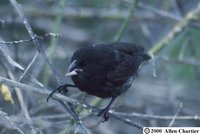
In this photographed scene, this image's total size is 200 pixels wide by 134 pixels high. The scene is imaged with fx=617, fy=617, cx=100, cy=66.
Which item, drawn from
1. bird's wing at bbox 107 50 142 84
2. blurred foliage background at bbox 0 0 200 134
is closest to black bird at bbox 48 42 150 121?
bird's wing at bbox 107 50 142 84

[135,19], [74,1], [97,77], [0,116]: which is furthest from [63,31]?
[0,116]

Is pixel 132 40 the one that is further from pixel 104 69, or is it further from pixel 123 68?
pixel 104 69

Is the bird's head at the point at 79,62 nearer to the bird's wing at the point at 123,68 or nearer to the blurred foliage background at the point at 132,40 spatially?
the bird's wing at the point at 123,68

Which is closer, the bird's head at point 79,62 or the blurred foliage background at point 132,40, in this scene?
A: the bird's head at point 79,62

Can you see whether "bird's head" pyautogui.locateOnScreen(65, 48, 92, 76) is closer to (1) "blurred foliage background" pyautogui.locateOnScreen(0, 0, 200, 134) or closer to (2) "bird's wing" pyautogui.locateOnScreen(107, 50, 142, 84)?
(2) "bird's wing" pyautogui.locateOnScreen(107, 50, 142, 84)

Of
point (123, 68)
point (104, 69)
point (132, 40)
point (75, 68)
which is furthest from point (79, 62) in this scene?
point (132, 40)

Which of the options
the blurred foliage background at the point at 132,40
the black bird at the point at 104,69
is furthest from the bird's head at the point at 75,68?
the blurred foliage background at the point at 132,40

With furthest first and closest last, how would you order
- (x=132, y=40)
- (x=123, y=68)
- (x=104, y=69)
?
(x=132, y=40), (x=123, y=68), (x=104, y=69)

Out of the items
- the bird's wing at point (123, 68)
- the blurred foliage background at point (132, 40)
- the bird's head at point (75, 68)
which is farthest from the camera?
the blurred foliage background at point (132, 40)
